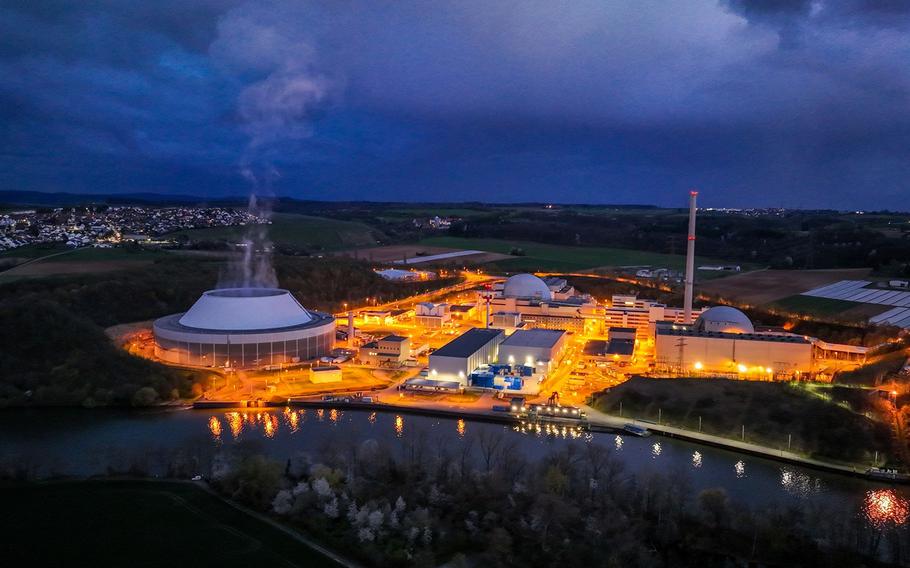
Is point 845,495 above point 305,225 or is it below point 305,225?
below

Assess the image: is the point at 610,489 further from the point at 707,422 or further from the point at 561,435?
the point at 707,422

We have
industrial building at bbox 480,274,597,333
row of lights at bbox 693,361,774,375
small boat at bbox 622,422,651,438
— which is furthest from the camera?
industrial building at bbox 480,274,597,333

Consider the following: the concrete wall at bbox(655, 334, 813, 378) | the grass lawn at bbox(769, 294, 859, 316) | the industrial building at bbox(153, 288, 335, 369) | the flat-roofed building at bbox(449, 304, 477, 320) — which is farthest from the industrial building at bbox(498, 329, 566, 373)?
the grass lawn at bbox(769, 294, 859, 316)

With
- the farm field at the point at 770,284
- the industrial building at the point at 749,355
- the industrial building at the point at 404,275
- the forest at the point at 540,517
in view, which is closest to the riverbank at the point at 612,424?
the forest at the point at 540,517

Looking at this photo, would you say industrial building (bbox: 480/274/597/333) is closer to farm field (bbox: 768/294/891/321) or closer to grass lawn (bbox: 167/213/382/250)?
farm field (bbox: 768/294/891/321)

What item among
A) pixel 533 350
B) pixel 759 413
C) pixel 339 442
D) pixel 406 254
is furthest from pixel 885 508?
pixel 406 254

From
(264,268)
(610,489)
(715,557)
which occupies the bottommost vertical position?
(715,557)

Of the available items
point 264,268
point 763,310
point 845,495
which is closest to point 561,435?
point 845,495
